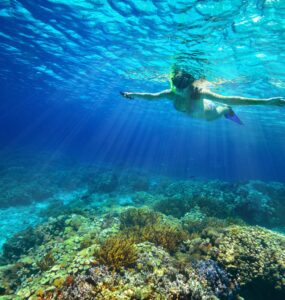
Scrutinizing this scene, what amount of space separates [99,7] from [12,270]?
12.4 metres

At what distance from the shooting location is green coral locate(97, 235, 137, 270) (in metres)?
6.36

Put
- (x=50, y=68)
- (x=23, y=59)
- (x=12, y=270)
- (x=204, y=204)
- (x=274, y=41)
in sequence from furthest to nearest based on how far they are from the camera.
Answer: (x=50, y=68) → (x=23, y=59) → (x=204, y=204) → (x=274, y=41) → (x=12, y=270)

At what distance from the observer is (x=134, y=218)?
11453 millimetres

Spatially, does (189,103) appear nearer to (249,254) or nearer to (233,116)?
(233,116)

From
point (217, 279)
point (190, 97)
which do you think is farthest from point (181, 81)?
point (217, 279)

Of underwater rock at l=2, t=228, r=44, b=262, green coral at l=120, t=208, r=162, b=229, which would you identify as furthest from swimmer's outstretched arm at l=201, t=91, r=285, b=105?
underwater rock at l=2, t=228, r=44, b=262

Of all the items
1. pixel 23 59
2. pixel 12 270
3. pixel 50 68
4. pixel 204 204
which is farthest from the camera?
pixel 50 68

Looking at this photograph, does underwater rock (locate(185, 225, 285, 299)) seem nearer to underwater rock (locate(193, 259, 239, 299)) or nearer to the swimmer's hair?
underwater rock (locate(193, 259, 239, 299))

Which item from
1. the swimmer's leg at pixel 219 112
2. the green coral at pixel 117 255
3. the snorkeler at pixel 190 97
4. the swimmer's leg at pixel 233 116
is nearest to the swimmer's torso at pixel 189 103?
the snorkeler at pixel 190 97

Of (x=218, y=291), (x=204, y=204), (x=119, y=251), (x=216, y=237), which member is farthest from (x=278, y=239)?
(x=204, y=204)

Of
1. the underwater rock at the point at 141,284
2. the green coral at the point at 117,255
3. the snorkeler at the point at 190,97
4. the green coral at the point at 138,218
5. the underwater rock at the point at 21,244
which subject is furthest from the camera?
the green coral at the point at 138,218

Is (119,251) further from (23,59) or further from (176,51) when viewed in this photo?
(23,59)

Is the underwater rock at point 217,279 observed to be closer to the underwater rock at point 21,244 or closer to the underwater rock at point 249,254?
the underwater rock at point 249,254

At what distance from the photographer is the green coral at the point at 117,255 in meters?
6.36
